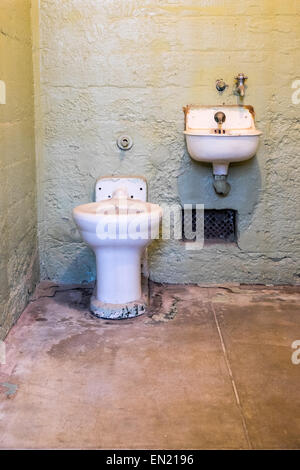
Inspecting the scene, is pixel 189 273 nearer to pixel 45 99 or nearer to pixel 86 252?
pixel 86 252

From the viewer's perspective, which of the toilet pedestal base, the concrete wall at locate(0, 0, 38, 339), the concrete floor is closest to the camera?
the concrete floor

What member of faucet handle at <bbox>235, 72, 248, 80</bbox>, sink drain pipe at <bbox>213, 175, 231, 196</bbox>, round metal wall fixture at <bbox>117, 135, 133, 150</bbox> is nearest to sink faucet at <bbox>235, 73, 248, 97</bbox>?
faucet handle at <bbox>235, 72, 248, 80</bbox>

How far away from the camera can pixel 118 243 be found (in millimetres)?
2598

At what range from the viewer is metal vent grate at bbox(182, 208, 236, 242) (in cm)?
323

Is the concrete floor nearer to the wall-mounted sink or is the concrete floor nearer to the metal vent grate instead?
the metal vent grate

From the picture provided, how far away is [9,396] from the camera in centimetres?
200

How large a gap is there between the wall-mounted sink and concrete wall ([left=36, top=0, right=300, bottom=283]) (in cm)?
7

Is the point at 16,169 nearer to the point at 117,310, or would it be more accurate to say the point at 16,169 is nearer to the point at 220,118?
the point at 117,310

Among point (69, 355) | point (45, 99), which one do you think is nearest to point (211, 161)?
point (45, 99)

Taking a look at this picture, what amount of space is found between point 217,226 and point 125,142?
28.5 inches

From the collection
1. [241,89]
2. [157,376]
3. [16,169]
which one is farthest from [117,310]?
[241,89]

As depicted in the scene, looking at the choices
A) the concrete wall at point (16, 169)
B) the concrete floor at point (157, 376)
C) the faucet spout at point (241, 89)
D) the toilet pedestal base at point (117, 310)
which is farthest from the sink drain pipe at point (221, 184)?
the concrete wall at point (16, 169)

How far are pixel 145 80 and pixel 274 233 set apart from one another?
1.10 metres

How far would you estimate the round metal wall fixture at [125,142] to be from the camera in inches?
121
